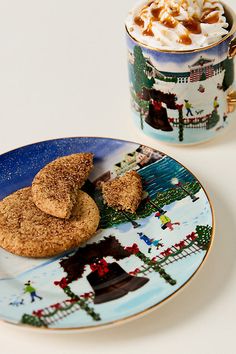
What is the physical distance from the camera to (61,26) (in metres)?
1.86

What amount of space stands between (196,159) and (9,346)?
1.84 ft

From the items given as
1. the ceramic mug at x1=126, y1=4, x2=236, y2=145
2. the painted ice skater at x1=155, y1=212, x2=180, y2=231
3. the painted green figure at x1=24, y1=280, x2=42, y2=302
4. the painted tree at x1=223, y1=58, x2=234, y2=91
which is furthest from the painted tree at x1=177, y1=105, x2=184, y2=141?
the painted green figure at x1=24, y1=280, x2=42, y2=302

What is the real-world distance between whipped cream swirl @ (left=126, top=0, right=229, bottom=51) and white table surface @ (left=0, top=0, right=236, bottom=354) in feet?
0.79

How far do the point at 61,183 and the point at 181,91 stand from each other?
0.97ft

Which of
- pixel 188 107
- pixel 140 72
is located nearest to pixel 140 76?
pixel 140 72

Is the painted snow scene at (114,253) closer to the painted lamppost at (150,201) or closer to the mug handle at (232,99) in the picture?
the painted lamppost at (150,201)

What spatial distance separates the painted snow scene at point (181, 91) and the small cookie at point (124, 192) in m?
0.14

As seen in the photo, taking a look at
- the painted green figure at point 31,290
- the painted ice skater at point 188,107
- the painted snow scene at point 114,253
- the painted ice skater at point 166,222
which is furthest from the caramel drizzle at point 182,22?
the painted green figure at point 31,290

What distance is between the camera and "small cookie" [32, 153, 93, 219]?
4.13 feet

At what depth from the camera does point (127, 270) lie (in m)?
1.19

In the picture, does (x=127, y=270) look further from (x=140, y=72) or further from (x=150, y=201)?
(x=140, y=72)

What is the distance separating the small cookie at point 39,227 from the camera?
120cm

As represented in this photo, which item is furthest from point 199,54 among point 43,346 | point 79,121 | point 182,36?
point 43,346

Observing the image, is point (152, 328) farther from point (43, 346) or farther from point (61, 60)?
point (61, 60)
